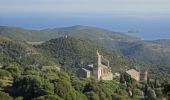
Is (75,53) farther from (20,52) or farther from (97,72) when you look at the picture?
(97,72)

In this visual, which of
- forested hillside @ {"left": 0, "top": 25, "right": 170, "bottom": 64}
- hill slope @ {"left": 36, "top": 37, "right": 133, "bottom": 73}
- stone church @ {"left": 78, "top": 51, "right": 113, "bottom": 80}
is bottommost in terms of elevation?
forested hillside @ {"left": 0, "top": 25, "right": 170, "bottom": 64}

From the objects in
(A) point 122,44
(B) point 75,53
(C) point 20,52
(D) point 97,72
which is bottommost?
(A) point 122,44

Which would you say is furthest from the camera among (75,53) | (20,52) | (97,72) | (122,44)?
(122,44)

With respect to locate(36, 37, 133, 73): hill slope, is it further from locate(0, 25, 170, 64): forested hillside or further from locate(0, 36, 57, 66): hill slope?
locate(0, 25, 170, 64): forested hillside

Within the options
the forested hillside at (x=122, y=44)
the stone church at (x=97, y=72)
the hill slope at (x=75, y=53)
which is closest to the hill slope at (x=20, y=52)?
the hill slope at (x=75, y=53)

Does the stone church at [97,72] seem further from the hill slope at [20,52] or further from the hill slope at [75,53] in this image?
the hill slope at [75,53]

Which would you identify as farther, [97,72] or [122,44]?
[122,44]

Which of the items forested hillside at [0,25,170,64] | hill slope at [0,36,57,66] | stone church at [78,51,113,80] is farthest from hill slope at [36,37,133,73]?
forested hillside at [0,25,170,64]

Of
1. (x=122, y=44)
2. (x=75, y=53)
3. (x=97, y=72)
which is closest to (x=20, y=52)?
(x=75, y=53)

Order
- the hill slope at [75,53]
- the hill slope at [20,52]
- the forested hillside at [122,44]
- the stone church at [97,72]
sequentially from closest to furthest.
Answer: the stone church at [97,72] → the hill slope at [20,52] → the hill slope at [75,53] → the forested hillside at [122,44]

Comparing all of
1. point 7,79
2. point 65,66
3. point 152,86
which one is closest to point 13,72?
point 7,79

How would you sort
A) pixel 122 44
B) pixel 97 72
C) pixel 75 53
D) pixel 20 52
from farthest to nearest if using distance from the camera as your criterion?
pixel 122 44 → pixel 75 53 → pixel 20 52 → pixel 97 72
